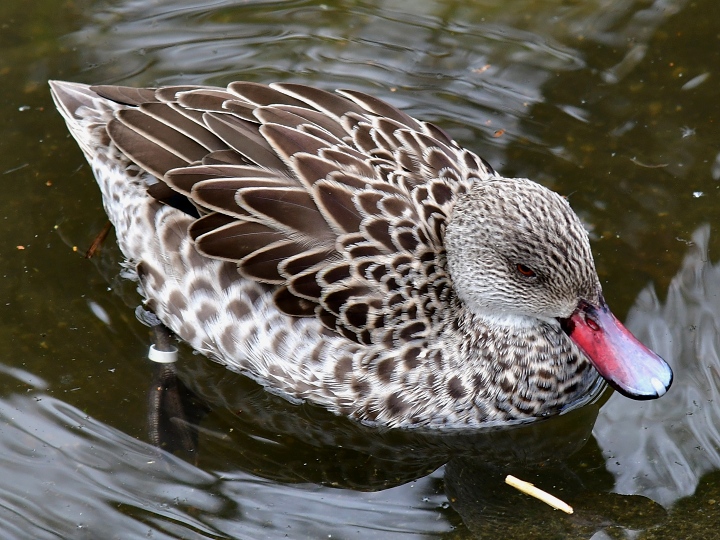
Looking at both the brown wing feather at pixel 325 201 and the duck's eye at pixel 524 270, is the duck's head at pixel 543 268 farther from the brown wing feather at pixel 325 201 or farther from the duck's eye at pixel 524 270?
the brown wing feather at pixel 325 201

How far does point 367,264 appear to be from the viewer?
523 cm

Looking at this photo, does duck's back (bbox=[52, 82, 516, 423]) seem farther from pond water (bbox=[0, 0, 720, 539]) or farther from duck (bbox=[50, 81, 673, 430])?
pond water (bbox=[0, 0, 720, 539])

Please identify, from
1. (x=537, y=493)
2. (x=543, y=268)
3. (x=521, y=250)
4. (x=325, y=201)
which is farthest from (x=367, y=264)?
(x=537, y=493)

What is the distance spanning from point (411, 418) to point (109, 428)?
1572 millimetres

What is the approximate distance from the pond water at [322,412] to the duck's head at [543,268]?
1.73ft

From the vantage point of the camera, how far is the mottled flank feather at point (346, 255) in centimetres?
525

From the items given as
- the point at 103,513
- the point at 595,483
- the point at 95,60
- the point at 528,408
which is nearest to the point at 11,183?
the point at 95,60

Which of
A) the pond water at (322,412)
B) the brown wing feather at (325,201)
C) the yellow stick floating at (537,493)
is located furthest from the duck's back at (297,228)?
→ the yellow stick floating at (537,493)

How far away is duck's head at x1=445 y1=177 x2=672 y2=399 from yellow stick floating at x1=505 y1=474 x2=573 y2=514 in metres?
0.61

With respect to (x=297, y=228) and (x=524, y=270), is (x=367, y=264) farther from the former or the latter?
(x=524, y=270)

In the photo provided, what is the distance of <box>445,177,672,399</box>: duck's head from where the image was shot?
16.3ft

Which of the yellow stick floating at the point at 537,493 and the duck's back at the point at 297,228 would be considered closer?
the yellow stick floating at the point at 537,493

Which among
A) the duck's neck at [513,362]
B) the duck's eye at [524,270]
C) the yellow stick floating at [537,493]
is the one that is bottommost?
the yellow stick floating at [537,493]

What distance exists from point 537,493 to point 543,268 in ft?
3.56
